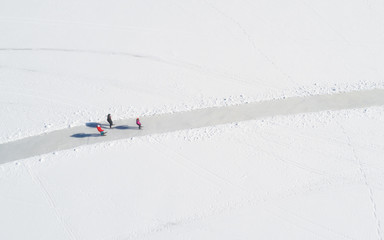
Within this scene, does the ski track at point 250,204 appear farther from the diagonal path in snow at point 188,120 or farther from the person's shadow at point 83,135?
the person's shadow at point 83,135

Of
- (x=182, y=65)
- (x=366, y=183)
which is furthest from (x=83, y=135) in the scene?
(x=366, y=183)

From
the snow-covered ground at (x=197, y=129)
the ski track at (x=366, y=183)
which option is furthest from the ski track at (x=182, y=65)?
the ski track at (x=366, y=183)

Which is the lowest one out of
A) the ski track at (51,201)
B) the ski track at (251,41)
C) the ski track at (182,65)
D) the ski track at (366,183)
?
the ski track at (51,201)

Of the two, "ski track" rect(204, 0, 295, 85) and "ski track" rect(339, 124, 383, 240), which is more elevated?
"ski track" rect(204, 0, 295, 85)

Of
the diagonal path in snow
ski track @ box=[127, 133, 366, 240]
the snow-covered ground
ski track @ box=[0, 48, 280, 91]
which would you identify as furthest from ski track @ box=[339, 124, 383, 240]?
ski track @ box=[0, 48, 280, 91]

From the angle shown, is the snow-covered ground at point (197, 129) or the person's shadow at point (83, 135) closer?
the snow-covered ground at point (197, 129)

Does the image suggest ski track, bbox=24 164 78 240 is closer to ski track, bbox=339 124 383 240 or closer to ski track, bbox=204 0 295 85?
ski track, bbox=339 124 383 240
